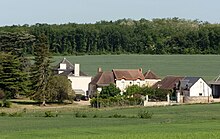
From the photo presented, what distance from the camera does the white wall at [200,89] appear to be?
286 ft

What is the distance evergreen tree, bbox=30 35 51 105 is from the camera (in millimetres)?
80812

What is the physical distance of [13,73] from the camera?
8100 cm

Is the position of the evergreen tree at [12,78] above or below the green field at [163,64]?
below

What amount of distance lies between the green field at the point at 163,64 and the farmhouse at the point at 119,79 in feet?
68.4

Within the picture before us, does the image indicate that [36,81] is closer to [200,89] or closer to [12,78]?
[12,78]

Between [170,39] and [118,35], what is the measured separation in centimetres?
1204

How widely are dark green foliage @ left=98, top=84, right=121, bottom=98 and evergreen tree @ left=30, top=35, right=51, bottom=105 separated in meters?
6.59

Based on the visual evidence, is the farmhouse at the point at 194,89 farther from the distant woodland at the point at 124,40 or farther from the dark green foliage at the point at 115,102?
the distant woodland at the point at 124,40

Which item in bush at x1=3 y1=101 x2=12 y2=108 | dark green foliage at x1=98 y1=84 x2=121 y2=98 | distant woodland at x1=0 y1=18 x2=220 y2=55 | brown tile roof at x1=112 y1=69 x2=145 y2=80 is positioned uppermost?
distant woodland at x1=0 y1=18 x2=220 y2=55

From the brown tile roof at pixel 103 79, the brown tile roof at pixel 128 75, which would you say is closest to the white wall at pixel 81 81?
the brown tile roof at pixel 103 79

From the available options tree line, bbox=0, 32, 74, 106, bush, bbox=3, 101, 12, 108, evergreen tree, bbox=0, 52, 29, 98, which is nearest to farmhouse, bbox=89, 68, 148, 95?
tree line, bbox=0, 32, 74, 106

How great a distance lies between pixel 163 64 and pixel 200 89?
1769 inches

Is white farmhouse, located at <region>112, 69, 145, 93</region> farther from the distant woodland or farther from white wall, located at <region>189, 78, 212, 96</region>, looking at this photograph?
the distant woodland

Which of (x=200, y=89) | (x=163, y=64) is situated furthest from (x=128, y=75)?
(x=163, y=64)
